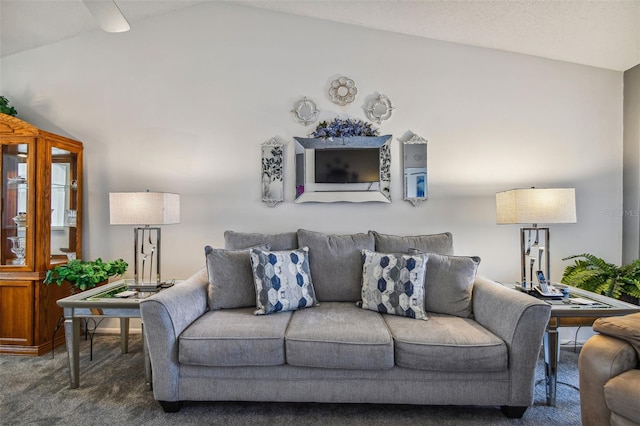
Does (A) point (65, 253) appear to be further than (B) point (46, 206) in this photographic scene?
Yes

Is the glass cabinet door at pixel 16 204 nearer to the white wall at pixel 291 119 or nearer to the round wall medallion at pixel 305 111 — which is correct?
the white wall at pixel 291 119

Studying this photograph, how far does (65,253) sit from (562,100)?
4.47 m

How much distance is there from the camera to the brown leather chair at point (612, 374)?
4.35 ft

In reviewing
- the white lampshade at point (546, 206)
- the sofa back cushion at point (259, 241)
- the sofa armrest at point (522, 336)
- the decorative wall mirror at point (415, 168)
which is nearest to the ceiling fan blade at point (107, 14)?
the sofa back cushion at point (259, 241)

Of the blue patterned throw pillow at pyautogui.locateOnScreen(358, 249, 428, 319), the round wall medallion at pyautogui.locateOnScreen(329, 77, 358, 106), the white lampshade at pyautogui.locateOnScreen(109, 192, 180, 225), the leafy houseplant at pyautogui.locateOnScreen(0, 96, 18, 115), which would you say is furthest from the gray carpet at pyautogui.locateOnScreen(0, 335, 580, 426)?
the round wall medallion at pyautogui.locateOnScreen(329, 77, 358, 106)

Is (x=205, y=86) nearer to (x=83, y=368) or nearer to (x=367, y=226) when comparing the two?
(x=367, y=226)

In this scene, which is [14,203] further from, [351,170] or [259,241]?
[351,170]

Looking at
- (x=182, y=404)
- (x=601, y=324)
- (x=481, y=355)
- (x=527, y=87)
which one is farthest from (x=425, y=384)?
(x=527, y=87)

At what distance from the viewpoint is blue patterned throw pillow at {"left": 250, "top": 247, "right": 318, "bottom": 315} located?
2176mm

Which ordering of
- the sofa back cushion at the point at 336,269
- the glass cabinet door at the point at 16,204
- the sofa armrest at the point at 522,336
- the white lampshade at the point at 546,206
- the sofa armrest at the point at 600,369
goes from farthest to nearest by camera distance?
the glass cabinet door at the point at 16,204 < the sofa back cushion at the point at 336,269 < the white lampshade at the point at 546,206 < the sofa armrest at the point at 522,336 < the sofa armrest at the point at 600,369

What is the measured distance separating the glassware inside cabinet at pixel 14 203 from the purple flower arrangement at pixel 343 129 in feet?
7.77

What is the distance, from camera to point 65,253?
2912mm

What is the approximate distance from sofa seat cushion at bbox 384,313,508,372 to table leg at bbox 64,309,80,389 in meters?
1.97

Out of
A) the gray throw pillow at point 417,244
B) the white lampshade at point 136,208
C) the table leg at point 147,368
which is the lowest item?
the table leg at point 147,368
